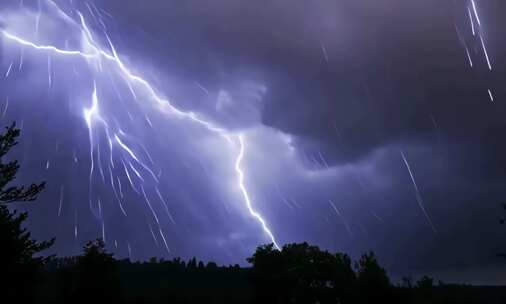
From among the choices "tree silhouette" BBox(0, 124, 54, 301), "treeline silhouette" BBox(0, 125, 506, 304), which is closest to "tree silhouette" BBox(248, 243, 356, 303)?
"treeline silhouette" BBox(0, 125, 506, 304)

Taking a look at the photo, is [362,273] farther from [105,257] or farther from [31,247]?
[31,247]

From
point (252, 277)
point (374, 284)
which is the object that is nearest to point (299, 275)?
point (252, 277)

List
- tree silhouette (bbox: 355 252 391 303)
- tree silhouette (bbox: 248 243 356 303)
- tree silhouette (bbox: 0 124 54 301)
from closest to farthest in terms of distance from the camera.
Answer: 1. tree silhouette (bbox: 0 124 54 301)
2. tree silhouette (bbox: 355 252 391 303)
3. tree silhouette (bbox: 248 243 356 303)

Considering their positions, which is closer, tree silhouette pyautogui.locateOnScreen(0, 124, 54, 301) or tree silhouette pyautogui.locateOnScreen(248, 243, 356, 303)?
tree silhouette pyautogui.locateOnScreen(0, 124, 54, 301)

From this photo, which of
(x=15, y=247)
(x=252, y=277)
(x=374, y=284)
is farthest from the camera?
(x=252, y=277)

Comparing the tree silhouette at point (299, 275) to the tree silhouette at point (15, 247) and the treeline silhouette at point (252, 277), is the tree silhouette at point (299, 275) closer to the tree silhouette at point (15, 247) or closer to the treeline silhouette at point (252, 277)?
the treeline silhouette at point (252, 277)

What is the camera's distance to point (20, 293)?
13.7 metres

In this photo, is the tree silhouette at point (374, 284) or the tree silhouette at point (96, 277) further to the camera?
the tree silhouette at point (374, 284)

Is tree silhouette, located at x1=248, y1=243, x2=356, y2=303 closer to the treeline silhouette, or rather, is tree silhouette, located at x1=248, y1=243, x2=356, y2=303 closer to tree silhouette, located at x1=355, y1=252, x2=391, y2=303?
the treeline silhouette

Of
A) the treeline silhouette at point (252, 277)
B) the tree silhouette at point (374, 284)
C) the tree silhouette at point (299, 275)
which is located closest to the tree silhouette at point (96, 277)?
the treeline silhouette at point (252, 277)

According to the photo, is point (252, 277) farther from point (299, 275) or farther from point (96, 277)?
point (96, 277)

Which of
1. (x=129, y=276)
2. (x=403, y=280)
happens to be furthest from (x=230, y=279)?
(x=403, y=280)

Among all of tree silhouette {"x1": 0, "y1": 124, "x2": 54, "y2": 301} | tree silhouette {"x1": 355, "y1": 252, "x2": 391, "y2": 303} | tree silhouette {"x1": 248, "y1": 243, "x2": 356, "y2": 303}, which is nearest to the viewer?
tree silhouette {"x1": 0, "y1": 124, "x2": 54, "y2": 301}

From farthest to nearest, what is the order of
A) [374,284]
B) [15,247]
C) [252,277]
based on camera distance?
[252,277] → [374,284] → [15,247]
